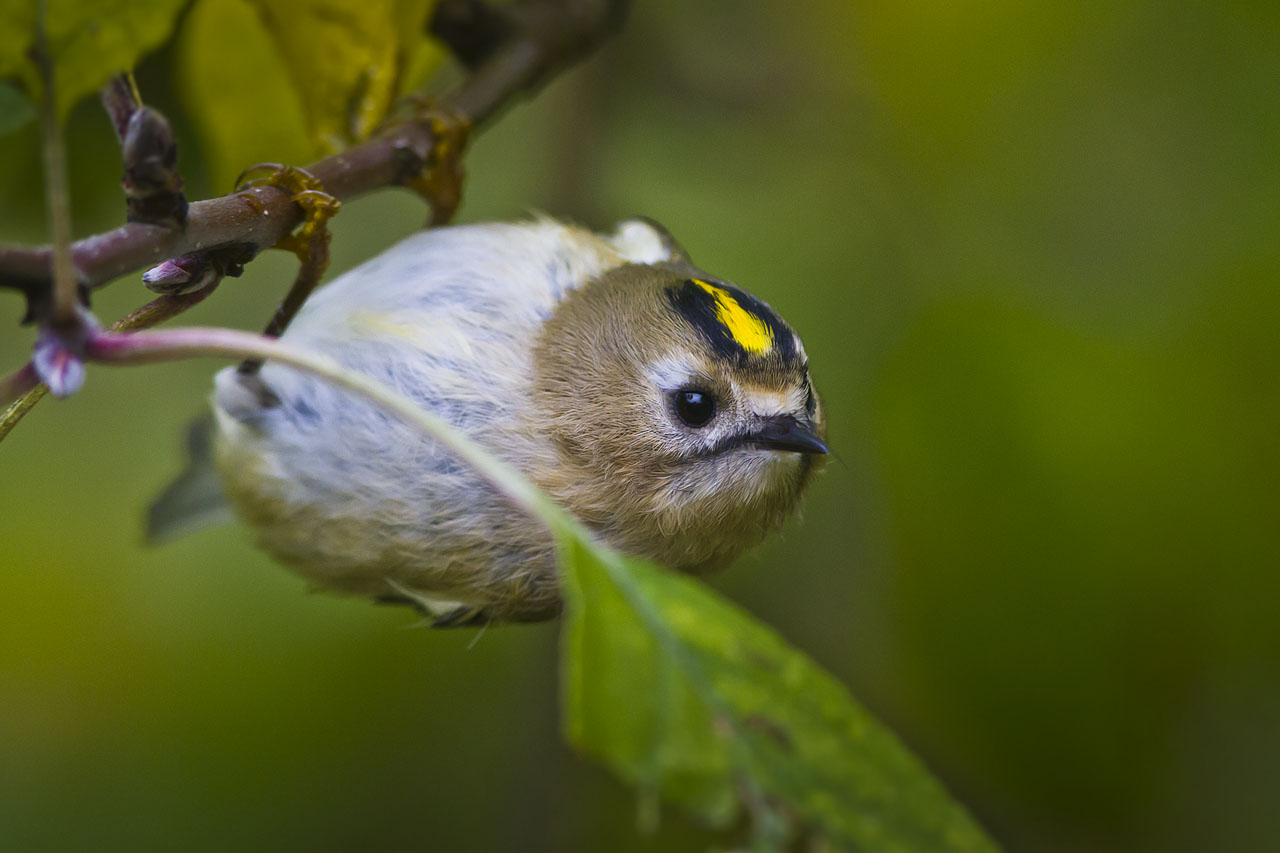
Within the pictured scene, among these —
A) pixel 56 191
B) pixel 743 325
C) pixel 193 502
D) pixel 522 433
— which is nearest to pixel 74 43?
pixel 56 191

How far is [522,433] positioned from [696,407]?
0.62ft

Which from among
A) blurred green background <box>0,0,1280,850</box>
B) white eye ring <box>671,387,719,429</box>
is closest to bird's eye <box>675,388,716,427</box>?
white eye ring <box>671,387,719,429</box>

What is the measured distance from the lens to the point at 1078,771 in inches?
52.9

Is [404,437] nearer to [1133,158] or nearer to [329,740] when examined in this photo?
[329,740]

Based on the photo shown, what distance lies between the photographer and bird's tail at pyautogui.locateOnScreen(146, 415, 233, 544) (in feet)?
5.08

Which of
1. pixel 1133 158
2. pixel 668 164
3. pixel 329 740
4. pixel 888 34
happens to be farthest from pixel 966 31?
pixel 329 740

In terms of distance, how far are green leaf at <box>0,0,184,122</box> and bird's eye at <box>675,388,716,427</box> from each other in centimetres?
62

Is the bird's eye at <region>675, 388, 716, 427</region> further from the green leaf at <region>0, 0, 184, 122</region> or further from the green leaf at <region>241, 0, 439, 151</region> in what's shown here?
the green leaf at <region>0, 0, 184, 122</region>

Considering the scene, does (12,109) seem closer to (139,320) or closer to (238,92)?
(139,320)

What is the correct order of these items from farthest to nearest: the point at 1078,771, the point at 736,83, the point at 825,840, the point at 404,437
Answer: the point at 736,83
the point at 1078,771
the point at 404,437
the point at 825,840

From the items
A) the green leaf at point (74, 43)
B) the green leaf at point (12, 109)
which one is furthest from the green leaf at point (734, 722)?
the green leaf at point (12, 109)

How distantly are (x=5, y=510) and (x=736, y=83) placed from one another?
51.8 inches

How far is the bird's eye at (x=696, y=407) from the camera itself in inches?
44.8

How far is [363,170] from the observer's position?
44.5 inches
